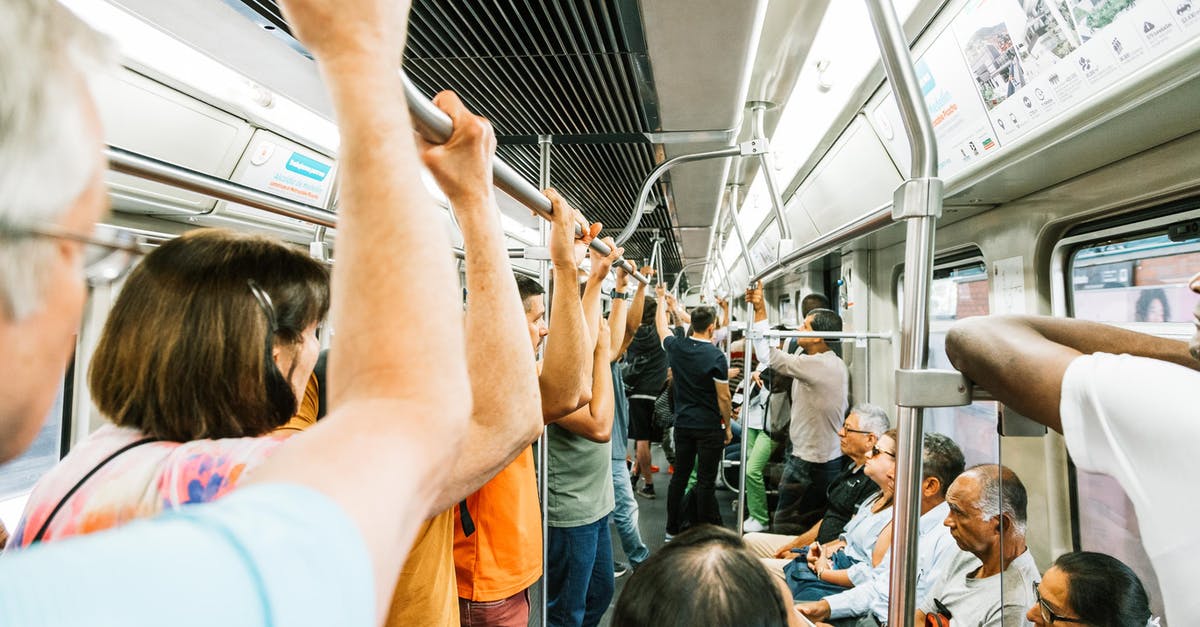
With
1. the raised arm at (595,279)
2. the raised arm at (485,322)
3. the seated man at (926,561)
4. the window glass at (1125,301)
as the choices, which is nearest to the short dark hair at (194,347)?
the raised arm at (485,322)

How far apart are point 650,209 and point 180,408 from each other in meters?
3.69

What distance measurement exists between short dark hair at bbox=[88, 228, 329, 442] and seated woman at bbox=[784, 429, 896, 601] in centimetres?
281

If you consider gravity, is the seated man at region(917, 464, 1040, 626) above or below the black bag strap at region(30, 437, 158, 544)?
below

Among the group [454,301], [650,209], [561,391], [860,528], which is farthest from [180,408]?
[650,209]

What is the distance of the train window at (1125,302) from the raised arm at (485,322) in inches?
77.1

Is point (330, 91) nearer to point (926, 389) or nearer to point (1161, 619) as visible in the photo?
point (926, 389)

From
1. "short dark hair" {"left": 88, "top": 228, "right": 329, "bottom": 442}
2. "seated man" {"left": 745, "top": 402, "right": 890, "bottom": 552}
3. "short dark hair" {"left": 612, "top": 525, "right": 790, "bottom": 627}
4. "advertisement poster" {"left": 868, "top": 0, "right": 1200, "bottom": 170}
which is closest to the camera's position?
"short dark hair" {"left": 88, "top": 228, "right": 329, "bottom": 442}

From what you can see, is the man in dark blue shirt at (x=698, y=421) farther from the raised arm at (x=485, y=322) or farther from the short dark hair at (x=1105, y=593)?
the raised arm at (x=485, y=322)

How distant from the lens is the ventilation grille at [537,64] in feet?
4.73

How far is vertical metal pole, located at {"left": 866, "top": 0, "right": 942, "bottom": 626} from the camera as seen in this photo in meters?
0.89

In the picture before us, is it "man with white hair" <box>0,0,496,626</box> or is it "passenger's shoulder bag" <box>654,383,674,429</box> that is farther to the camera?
"passenger's shoulder bag" <box>654,383,674,429</box>

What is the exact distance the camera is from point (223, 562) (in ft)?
0.85

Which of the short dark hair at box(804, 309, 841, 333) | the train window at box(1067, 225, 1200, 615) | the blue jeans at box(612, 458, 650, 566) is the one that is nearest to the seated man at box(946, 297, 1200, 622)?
→ the train window at box(1067, 225, 1200, 615)

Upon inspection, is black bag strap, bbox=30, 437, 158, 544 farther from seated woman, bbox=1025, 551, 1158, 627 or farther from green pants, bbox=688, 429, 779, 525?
green pants, bbox=688, 429, 779, 525
